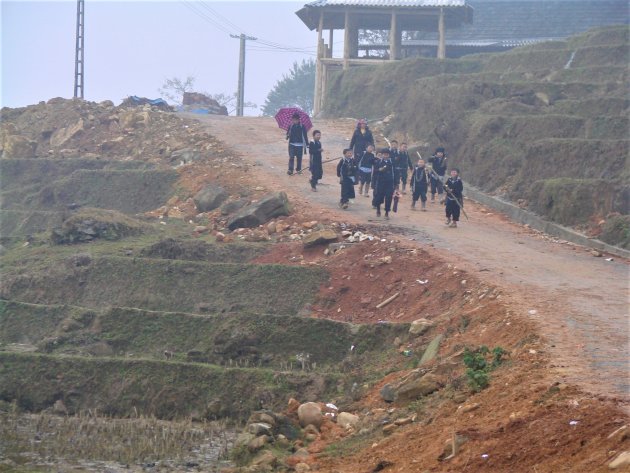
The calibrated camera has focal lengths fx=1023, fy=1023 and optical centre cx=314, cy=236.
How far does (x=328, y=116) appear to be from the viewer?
37812 mm

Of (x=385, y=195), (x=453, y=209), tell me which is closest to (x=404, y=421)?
(x=453, y=209)

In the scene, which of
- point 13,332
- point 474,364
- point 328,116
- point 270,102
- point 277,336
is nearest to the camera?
point 474,364

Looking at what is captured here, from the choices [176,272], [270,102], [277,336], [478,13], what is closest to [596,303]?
[277,336]

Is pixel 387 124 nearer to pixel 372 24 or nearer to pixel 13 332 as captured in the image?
pixel 372 24

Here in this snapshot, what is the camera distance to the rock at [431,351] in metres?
12.8

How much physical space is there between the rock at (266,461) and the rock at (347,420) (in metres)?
1.40

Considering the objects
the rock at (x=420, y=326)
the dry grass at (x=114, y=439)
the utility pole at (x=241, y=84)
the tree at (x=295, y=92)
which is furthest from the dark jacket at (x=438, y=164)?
the tree at (x=295, y=92)

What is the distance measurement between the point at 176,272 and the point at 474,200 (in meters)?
8.61

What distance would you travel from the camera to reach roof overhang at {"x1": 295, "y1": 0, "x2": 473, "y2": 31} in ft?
123

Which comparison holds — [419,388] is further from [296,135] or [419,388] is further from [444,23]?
[444,23]

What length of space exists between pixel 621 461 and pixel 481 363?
3636 millimetres

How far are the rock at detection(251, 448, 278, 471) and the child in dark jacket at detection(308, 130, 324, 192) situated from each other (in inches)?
501

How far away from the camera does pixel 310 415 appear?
1209cm

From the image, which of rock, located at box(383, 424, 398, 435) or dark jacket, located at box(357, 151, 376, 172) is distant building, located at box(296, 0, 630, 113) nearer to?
dark jacket, located at box(357, 151, 376, 172)
